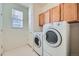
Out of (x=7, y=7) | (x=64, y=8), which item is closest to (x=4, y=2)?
(x=7, y=7)

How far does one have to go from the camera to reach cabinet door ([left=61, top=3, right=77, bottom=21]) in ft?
4.64

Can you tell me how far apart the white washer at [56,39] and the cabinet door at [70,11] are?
0.19m

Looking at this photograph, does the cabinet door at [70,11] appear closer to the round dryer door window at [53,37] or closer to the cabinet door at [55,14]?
the cabinet door at [55,14]

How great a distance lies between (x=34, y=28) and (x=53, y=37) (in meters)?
0.33

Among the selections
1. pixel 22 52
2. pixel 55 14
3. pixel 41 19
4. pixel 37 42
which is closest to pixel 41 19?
pixel 41 19

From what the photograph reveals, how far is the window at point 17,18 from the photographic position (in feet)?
4.80

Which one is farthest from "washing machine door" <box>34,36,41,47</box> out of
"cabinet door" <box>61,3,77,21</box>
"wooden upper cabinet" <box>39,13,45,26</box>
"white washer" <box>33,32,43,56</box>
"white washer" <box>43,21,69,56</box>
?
"cabinet door" <box>61,3,77,21</box>

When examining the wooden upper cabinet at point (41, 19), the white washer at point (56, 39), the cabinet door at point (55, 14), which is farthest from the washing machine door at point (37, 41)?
the cabinet door at point (55, 14)

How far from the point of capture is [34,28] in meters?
1.54

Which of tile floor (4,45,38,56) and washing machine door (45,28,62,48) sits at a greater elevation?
washing machine door (45,28,62,48)

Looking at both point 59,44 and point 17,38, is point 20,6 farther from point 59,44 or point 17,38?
point 59,44

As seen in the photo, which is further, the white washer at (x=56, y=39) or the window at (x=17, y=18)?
the window at (x=17, y=18)

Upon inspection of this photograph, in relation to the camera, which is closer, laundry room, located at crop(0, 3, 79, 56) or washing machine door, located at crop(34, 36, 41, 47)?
laundry room, located at crop(0, 3, 79, 56)

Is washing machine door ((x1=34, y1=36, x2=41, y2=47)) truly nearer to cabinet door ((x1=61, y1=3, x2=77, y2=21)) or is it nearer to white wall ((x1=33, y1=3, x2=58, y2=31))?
white wall ((x1=33, y1=3, x2=58, y2=31))
